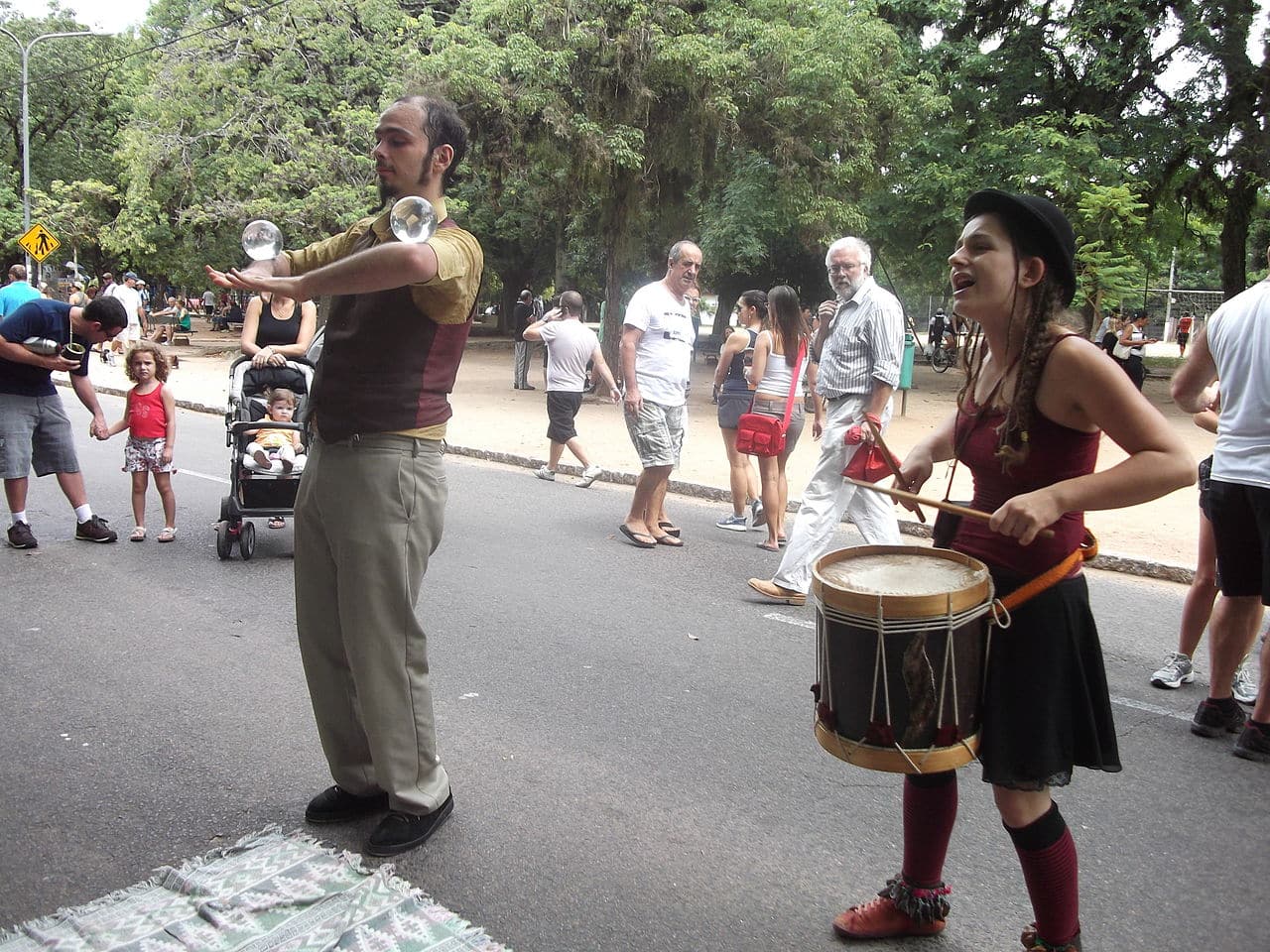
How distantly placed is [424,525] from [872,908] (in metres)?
1.63

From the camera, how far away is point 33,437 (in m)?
7.28

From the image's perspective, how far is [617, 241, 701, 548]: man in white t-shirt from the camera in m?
7.62

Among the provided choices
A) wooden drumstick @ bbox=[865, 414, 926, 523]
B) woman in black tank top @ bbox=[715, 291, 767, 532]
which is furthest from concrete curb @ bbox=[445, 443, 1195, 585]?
wooden drumstick @ bbox=[865, 414, 926, 523]

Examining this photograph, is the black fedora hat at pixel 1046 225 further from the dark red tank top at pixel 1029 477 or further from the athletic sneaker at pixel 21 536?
the athletic sneaker at pixel 21 536

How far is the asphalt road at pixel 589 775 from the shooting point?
3145mm

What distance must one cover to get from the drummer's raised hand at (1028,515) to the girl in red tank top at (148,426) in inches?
256

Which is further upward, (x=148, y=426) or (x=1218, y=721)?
(x=148, y=426)

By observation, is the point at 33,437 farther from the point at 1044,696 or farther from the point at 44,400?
the point at 1044,696

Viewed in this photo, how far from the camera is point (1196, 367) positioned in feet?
14.8

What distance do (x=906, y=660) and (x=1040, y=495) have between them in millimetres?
459

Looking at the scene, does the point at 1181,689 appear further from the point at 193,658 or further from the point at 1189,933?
the point at 193,658

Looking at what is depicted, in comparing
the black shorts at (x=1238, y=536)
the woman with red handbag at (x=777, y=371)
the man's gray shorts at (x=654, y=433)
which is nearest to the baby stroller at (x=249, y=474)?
the man's gray shorts at (x=654, y=433)

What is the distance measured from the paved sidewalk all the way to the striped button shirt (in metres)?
2.83

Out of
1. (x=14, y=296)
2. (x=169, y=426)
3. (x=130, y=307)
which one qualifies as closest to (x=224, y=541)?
(x=169, y=426)
